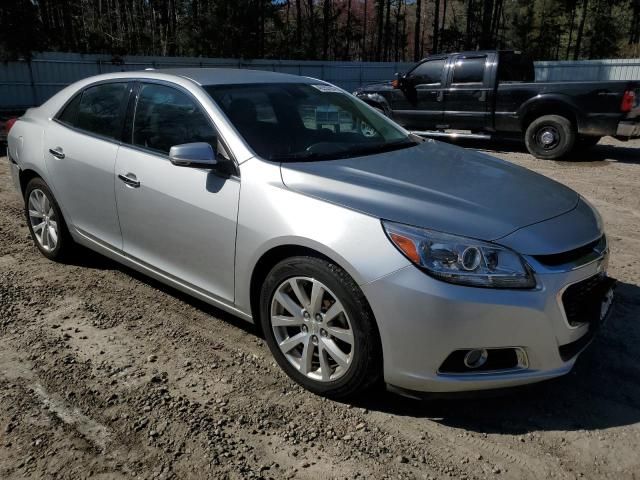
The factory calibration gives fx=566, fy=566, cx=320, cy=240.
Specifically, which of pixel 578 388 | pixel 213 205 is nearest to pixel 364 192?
pixel 213 205

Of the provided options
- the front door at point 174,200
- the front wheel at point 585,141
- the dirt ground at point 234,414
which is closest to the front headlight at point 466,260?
the dirt ground at point 234,414

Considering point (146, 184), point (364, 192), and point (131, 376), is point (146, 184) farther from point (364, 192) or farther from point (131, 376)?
point (364, 192)

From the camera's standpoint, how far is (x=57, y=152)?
14.1 ft

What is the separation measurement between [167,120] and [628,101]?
26.9 feet

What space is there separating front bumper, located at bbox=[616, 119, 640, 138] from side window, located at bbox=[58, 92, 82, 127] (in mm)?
8331

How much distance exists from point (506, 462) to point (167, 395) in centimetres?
168

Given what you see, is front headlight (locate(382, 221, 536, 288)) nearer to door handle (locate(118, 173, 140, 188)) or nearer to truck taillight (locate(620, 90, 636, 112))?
door handle (locate(118, 173, 140, 188))

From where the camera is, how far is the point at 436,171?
3223 mm

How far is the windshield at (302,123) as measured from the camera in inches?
131

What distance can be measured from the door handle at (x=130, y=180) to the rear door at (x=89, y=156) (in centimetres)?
14

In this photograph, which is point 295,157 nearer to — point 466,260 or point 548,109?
point 466,260

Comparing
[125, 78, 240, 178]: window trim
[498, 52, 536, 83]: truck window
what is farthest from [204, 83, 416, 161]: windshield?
[498, 52, 536, 83]: truck window

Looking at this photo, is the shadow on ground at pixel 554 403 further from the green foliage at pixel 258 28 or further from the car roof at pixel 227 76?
the green foliage at pixel 258 28

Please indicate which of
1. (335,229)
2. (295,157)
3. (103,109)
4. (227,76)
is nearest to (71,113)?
(103,109)
